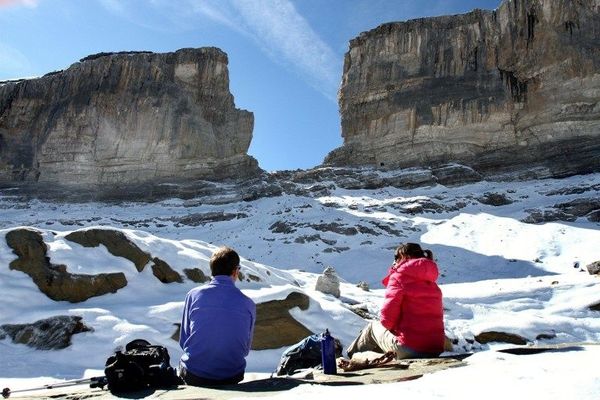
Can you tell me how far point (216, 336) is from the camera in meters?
4.34

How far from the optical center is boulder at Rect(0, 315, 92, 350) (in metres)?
8.37

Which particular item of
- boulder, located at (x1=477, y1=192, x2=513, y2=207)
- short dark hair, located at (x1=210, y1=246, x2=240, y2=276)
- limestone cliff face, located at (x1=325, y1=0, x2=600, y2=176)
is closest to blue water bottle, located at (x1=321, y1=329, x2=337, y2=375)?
short dark hair, located at (x1=210, y1=246, x2=240, y2=276)

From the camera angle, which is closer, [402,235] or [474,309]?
[474,309]

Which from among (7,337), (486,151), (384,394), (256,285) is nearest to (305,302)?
(256,285)

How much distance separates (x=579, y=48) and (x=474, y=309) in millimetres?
35492

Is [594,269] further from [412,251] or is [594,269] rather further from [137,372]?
[137,372]

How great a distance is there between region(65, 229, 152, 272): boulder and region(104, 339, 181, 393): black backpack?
718cm

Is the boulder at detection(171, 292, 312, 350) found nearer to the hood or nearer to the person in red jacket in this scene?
the person in red jacket

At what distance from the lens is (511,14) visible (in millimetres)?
44781

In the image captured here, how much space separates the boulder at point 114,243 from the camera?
1135cm

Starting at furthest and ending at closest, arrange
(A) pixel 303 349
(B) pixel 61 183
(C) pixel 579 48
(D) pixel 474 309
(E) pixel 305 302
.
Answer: (B) pixel 61 183
(C) pixel 579 48
(D) pixel 474 309
(E) pixel 305 302
(A) pixel 303 349

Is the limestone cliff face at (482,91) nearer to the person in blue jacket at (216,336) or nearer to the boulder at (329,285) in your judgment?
the boulder at (329,285)

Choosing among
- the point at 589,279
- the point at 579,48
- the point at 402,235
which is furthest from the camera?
the point at 579,48

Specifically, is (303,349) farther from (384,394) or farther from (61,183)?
(61,183)
